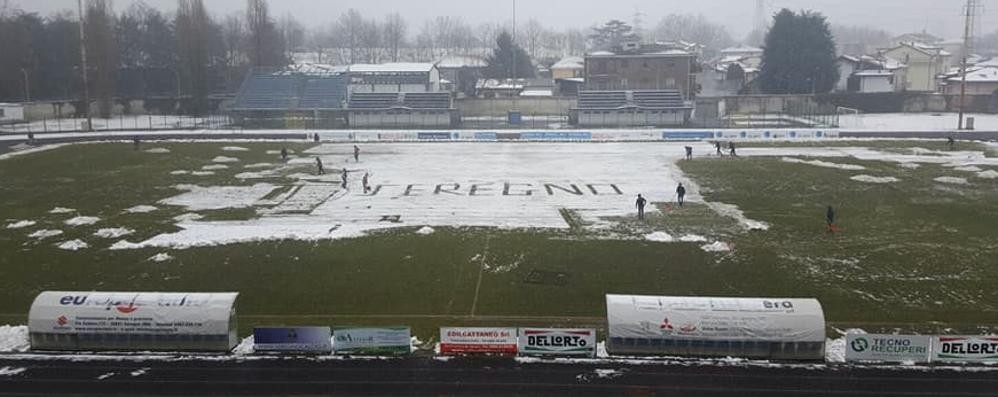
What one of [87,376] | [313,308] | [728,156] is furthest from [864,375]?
[728,156]

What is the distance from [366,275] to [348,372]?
976cm

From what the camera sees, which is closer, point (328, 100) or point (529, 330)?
point (529, 330)

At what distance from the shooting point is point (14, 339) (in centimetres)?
2609

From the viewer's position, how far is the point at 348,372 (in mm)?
23359

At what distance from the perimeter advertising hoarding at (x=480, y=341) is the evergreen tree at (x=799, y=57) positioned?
97449 mm

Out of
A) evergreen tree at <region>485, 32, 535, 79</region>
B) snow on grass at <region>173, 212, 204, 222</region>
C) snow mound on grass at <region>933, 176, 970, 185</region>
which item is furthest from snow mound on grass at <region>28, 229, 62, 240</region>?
evergreen tree at <region>485, 32, 535, 79</region>

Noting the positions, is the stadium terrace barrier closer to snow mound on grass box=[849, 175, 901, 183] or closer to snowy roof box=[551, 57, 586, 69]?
snow mound on grass box=[849, 175, 901, 183]

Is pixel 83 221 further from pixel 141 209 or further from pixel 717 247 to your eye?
pixel 717 247

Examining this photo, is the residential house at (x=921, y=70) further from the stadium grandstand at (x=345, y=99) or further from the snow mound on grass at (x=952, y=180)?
the snow mound on grass at (x=952, y=180)

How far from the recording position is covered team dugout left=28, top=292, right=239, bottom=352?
81.3 feet

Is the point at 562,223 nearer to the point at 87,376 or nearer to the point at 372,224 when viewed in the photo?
the point at 372,224

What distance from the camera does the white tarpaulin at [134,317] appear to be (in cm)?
2475

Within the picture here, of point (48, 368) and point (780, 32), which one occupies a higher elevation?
point (780, 32)

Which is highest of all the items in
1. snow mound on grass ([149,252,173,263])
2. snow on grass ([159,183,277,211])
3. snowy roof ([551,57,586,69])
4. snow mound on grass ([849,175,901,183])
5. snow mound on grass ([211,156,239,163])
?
snowy roof ([551,57,586,69])
